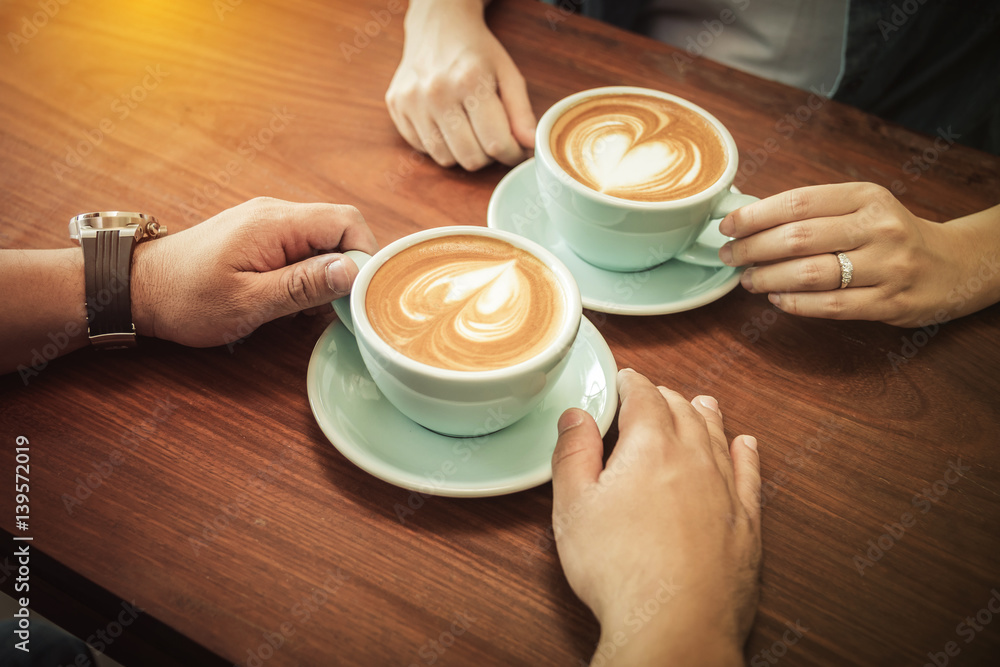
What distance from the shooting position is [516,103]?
128 cm

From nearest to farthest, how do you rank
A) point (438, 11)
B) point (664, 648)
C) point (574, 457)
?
point (664, 648), point (574, 457), point (438, 11)

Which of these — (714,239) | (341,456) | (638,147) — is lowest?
(341,456)

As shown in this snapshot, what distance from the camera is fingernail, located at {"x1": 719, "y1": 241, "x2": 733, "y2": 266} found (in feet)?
3.43

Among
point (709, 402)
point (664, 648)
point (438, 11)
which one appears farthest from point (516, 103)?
point (664, 648)

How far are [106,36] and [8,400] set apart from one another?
0.93 meters

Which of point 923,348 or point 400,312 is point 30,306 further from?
point 923,348

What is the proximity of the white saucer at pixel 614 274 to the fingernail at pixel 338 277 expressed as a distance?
1.08 feet

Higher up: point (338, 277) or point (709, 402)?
point (338, 277)

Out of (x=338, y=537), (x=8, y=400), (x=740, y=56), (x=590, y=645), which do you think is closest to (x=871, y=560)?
(x=590, y=645)

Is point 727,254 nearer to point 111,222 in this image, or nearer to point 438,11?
point 438,11

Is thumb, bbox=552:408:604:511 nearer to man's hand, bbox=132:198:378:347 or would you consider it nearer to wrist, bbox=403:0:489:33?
man's hand, bbox=132:198:378:347

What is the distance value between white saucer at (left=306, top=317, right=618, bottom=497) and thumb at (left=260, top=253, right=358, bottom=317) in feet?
0.18

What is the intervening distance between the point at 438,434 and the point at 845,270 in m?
0.66

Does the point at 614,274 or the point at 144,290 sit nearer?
the point at 144,290
